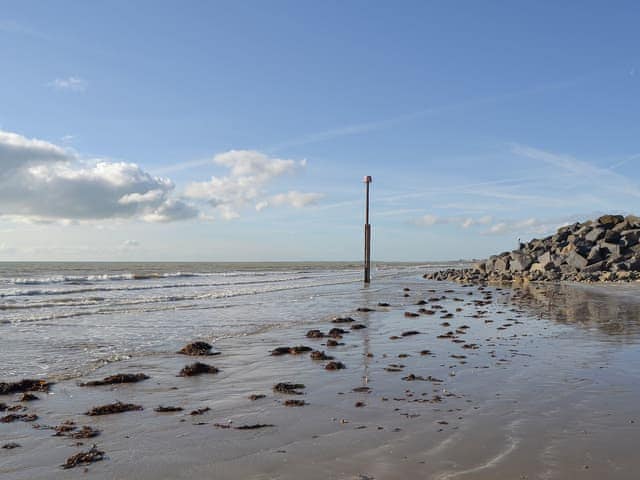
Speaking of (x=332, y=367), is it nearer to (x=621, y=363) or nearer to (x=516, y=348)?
(x=516, y=348)

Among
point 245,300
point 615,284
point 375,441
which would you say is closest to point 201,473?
point 375,441

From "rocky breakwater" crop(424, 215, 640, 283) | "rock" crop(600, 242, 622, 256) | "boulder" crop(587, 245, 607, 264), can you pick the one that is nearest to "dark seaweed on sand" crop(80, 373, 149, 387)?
"rocky breakwater" crop(424, 215, 640, 283)

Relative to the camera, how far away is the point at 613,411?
5.83m

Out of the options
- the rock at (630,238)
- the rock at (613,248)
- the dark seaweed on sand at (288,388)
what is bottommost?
the dark seaweed on sand at (288,388)

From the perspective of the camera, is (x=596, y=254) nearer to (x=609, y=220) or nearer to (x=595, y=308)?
(x=609, y=220)

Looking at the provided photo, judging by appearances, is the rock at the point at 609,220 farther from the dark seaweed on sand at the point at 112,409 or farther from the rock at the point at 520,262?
the dark seaweed on sand at the point at 112,409

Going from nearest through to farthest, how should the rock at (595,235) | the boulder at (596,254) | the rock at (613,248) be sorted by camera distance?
1. the rock at (613,248)
2. the boulder at (596,254)
3. the rock at (595,235)

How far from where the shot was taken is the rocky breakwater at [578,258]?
30891 millimetres

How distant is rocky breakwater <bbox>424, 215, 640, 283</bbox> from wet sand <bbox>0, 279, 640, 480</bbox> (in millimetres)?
22198

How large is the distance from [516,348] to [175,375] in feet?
22.3

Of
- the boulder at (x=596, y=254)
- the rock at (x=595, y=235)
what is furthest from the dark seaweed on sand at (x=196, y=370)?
the rock at (x=595, y=235)

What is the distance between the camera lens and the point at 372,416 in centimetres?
588

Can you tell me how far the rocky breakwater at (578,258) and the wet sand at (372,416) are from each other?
72.8 ft

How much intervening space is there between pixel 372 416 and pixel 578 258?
32418 millimetres
